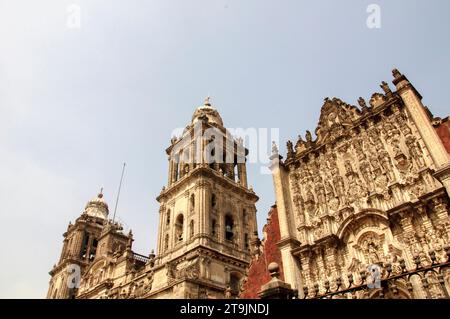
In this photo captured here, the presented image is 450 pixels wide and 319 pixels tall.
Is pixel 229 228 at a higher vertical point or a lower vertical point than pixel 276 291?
higher

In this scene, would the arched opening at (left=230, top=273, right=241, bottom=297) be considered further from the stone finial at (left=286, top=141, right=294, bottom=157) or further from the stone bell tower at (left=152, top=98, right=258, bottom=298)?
the stone finial at (left=286, top=141, right=294, bottom=157)

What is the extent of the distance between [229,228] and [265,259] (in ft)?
68.8

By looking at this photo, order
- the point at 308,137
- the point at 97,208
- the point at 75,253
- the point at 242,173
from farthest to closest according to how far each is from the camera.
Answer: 1. the point at 97,208
2. the point at 75,253
3. the point at 242,173
4. the point at 308,137

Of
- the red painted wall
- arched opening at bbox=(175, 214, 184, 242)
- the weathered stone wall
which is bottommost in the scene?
the red painted wall

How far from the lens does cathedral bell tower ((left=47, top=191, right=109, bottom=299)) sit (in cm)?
5363

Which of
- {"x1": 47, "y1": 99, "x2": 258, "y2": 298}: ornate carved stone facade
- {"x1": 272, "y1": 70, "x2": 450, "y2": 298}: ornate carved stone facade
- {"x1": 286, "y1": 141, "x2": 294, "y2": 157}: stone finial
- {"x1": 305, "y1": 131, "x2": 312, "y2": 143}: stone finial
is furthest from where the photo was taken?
{"x1": 47, "y1": 99, "x2": 258, "y2": 298}: ornate carved stone facade

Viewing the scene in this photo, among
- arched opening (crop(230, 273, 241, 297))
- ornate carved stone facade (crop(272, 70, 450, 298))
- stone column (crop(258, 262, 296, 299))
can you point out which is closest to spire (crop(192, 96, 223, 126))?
arched opening (crop(230, 273, 241, 297))

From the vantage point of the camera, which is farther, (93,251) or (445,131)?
(93,251)

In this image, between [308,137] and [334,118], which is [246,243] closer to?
[308,137]

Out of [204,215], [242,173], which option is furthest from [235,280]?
[242,173]

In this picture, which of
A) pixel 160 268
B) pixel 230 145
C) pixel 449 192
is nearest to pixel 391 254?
pixel 449 192

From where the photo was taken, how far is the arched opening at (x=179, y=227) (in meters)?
37.0

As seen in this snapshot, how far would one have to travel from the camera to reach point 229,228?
38562mm
